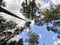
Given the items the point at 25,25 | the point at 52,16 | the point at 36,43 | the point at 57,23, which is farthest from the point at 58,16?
the point at 36,43

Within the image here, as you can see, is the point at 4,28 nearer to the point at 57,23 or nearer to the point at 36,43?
the point at 57,23

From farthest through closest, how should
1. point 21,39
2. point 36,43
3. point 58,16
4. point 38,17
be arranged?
point 36,43 → point 21,39 → point 38,17 → point 58,16

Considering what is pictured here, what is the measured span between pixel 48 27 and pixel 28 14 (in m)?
1.99

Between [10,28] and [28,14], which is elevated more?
[28,14]

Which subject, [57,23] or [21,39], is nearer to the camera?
[57,23]

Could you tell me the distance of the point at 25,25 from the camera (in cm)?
1638

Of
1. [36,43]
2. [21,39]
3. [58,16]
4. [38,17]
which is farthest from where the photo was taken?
[36,43]

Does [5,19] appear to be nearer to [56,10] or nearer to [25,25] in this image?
[25,25]

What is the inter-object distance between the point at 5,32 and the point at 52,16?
209 inches

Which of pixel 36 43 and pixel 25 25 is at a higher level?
pixel 25 25

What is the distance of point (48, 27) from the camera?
16.6 m

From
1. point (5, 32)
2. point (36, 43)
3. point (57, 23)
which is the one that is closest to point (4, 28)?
point (5, 32)

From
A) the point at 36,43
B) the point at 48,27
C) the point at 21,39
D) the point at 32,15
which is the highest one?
the point at 32,15

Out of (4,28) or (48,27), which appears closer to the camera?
(48,27)
